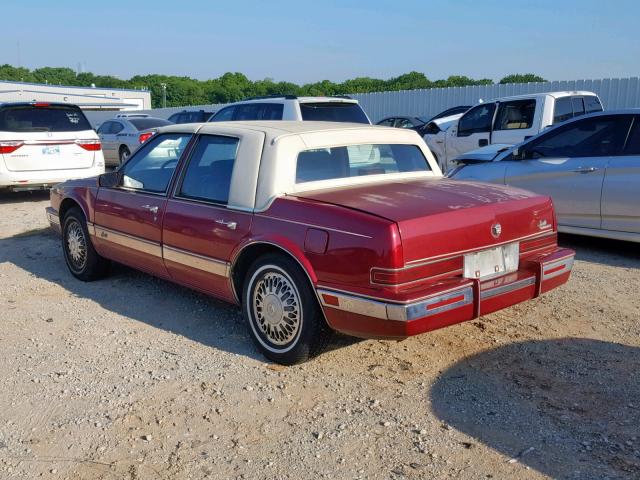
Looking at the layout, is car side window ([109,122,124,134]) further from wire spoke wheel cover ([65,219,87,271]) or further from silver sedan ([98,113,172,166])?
wire spoke wheel cover ([65,219,87,271])

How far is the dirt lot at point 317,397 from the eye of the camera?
3352 millimetres

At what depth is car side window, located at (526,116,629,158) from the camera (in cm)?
732

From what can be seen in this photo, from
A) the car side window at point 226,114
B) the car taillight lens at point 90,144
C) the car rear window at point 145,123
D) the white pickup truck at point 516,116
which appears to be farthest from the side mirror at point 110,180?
the car rear window at point 145,123

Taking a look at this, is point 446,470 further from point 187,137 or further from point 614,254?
point 614,254

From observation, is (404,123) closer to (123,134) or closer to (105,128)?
(123,134)

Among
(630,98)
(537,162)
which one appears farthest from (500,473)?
(630,98)

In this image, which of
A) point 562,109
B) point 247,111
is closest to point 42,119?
point 247,111

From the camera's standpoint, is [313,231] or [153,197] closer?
[313,231]

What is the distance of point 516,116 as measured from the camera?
470 inches

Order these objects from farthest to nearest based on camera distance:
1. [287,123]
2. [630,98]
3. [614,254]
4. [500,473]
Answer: [630,98] → [614,254] → [287,123] → [500,473]

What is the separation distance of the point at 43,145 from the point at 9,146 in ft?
1.74

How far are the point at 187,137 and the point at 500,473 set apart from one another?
11.3 ft

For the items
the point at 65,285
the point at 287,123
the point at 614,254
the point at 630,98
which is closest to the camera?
the point at 287,123

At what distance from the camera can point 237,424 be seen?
375 cm
